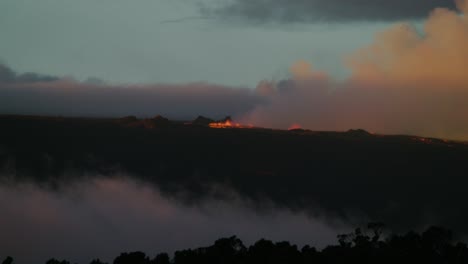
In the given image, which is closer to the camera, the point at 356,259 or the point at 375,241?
the point at 356,259

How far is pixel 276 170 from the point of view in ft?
465

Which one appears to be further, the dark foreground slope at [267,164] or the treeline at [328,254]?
the dark foreground slope at [267,164]

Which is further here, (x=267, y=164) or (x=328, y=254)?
(x=267, y=164)

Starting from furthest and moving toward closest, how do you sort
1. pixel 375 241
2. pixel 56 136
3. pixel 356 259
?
pixel 56 136 → pixel 375 241 → pixel 356 259

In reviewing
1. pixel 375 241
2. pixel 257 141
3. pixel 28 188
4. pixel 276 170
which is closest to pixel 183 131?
pixel 257 141

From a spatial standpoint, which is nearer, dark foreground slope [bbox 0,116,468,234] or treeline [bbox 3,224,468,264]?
treeline [bbox 3,224,468,264]

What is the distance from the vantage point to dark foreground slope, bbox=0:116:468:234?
5212 inches

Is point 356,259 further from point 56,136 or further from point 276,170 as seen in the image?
point 56,136

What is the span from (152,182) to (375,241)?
94917 mm

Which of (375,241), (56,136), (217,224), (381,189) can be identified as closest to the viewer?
(375,241)

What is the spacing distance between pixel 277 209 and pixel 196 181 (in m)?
20.1

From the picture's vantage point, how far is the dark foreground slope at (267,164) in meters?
132

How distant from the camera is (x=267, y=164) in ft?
468

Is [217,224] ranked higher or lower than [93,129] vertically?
lower
